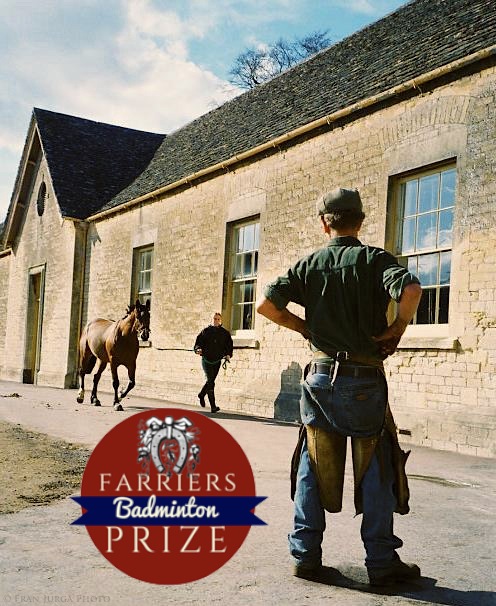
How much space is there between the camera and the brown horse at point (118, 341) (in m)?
13.3

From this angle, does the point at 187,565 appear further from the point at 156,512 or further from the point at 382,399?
the point at 382,399

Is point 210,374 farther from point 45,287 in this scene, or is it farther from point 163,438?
point 45,287

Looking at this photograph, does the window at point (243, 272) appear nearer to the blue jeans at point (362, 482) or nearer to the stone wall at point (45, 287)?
the stone wall at point (45, 287)

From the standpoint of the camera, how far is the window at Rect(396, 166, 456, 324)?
9.86 m

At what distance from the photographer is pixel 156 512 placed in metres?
3.29

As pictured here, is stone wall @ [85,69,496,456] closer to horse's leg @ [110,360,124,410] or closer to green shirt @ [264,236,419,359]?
horse's leg @ [110,360,124,410]

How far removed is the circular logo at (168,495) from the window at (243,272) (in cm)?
1057

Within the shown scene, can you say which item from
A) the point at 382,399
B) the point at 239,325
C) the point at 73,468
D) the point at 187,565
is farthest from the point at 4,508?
the point at 239,325

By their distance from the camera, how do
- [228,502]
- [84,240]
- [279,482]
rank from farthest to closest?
[84,240]
[279,482]
[228,502]

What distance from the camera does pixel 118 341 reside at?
14.0 m

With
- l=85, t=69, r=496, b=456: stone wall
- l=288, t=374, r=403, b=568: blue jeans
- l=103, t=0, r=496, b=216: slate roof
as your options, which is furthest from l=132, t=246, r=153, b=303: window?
l=288, t=374, r=403, b=568: blue jeans

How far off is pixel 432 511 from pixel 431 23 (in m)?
9.76

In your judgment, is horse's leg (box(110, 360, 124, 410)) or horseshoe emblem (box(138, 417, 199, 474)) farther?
horse's leg (box(110, 360, 124, 410))

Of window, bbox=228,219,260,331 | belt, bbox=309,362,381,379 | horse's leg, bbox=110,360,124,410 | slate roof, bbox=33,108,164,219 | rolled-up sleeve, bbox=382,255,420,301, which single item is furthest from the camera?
slate roof, bbox=33,108,164,219
